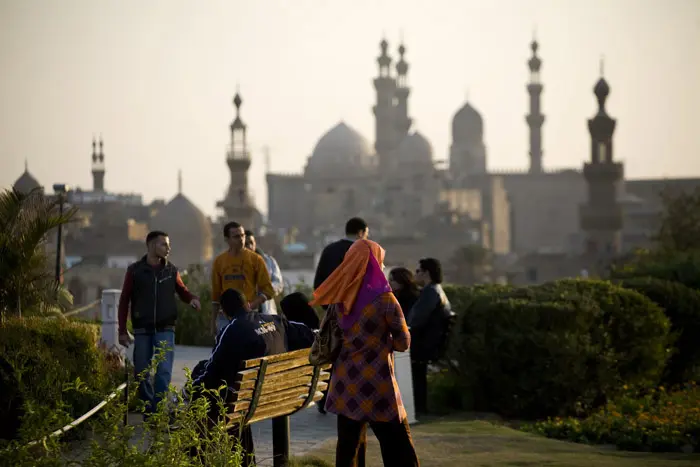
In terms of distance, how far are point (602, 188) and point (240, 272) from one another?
49.8 meters

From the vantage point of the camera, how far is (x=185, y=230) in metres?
66.5

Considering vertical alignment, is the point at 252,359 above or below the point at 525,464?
above

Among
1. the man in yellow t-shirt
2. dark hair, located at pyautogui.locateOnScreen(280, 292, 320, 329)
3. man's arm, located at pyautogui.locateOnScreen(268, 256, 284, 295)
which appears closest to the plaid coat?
dark hair, located at pyautogui.locateOnScreen(280, 292, 320, 329)

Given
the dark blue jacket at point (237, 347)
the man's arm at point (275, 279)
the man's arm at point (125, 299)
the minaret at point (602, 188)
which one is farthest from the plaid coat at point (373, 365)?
the minaret at point (602, 188)

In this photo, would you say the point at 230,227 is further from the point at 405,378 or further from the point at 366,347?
the point at 366,347

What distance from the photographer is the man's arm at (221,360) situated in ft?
19.5

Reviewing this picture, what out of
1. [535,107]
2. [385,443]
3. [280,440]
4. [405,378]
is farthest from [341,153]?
[385,443]

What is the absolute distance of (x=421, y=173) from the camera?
3184 inches

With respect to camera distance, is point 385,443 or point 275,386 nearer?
point 385,443

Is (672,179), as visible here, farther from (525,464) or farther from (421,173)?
(525,464)

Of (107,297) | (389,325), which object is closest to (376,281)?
(389,325)

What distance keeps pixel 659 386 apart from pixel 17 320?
5.86m

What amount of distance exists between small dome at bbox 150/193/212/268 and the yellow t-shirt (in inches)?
2248

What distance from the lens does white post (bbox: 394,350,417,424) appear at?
8.36m
